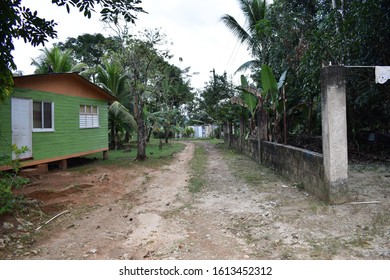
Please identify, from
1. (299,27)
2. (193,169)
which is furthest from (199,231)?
(299,27)

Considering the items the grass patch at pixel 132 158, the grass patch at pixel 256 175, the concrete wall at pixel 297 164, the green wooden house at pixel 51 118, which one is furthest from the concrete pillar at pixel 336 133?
the grass patch at pixel 132 158

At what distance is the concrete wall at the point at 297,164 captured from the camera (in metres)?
6.07

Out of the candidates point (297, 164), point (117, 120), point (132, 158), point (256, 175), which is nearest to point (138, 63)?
point (132, 158)

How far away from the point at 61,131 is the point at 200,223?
26.1 ft

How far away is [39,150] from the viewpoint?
32.5ft

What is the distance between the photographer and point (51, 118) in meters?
10.6

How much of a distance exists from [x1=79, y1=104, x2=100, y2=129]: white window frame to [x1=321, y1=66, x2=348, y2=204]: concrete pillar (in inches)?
389

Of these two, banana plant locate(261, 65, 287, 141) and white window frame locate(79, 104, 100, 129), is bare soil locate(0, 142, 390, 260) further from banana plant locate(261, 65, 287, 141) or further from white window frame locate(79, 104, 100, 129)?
white window frame locate(79, 104, 100, 129)

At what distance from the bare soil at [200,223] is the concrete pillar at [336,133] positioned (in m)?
0.32

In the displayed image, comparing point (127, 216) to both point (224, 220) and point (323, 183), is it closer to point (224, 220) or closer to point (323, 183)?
point (224, 220)

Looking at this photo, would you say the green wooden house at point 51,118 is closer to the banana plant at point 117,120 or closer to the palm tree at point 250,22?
the banana plant at point 117,120

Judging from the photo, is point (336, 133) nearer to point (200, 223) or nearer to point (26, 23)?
point (200, 223)

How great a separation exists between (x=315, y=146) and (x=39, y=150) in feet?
34.3

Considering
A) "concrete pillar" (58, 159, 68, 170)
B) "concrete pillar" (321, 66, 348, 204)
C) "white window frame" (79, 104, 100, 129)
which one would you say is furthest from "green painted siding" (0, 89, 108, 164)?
"concrete pillar" (321, 66, 348, 204)
